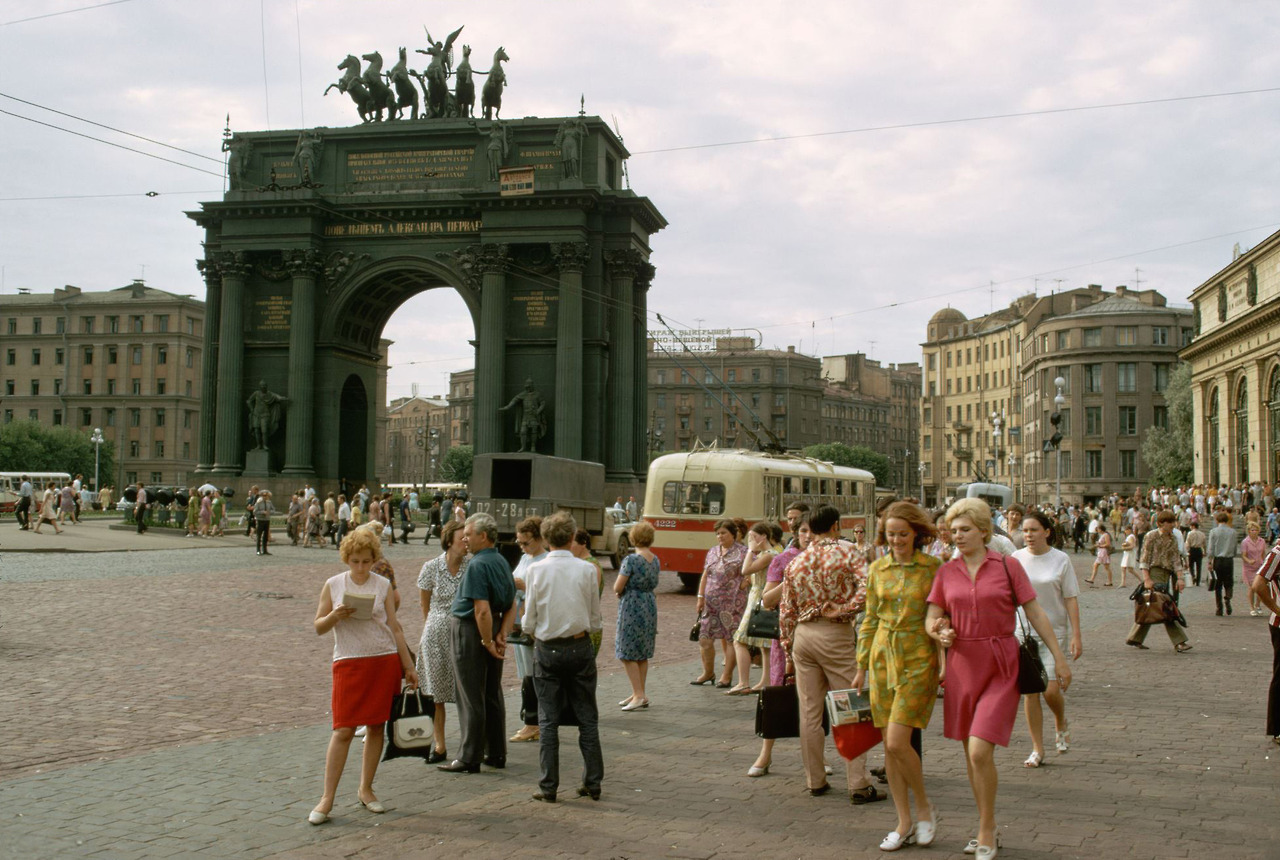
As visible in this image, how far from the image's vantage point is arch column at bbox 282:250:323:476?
49.2 m

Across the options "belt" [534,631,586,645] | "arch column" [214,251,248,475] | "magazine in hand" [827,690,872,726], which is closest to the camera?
"magazine in hand" [827,690,872,726]

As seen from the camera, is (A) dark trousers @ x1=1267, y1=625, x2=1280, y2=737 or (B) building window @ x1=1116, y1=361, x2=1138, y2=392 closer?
(A) dark trousers @ x1=1267, y1=625, x2=1280, y2=737

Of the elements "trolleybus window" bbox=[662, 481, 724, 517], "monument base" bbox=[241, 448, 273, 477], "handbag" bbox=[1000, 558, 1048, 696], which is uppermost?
"monument base" bbox=[241, 448, 273, 477]

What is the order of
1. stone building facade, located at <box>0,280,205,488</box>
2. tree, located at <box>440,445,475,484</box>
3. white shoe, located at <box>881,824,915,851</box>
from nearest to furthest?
1. white shoe, located at <box>881,824,915,851</box>
2. stone building facade, located at <box>0,280,205,488</box>
3. tree, located at <box>440,445,475,484</box>

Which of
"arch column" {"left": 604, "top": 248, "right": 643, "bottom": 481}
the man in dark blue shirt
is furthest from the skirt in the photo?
"arch column" {"left": 604, "top": 248, "right": 643, "bottom": 481}

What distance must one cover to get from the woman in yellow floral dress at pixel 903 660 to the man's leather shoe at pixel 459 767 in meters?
3.07

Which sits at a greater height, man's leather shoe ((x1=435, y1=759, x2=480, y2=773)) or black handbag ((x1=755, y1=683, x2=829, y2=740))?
black handbag ((x1=755, y1=683, x2=829, y2=740))

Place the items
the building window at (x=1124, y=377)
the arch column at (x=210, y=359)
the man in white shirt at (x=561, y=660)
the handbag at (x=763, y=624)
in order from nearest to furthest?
the man in white shirt at (x=561, y=660), the handbag at (x=763, y=624), the arch column at (x=210, y=359), the building window at (x=1124, y=377)

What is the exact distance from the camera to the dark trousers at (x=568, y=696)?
7.87 metres

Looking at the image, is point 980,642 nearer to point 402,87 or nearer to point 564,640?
point 564,640

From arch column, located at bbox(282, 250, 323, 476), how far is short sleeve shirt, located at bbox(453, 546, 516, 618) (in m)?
42.1

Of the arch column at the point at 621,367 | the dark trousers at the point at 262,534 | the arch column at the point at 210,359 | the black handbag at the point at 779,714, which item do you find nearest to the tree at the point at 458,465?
the arch column at the point at 210,359

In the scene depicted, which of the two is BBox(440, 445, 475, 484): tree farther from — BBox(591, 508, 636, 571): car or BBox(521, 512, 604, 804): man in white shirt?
BBox(521, 512, 604, 804): man in white shirt

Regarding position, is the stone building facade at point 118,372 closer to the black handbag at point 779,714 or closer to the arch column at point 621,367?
the arch column at point 621,367
